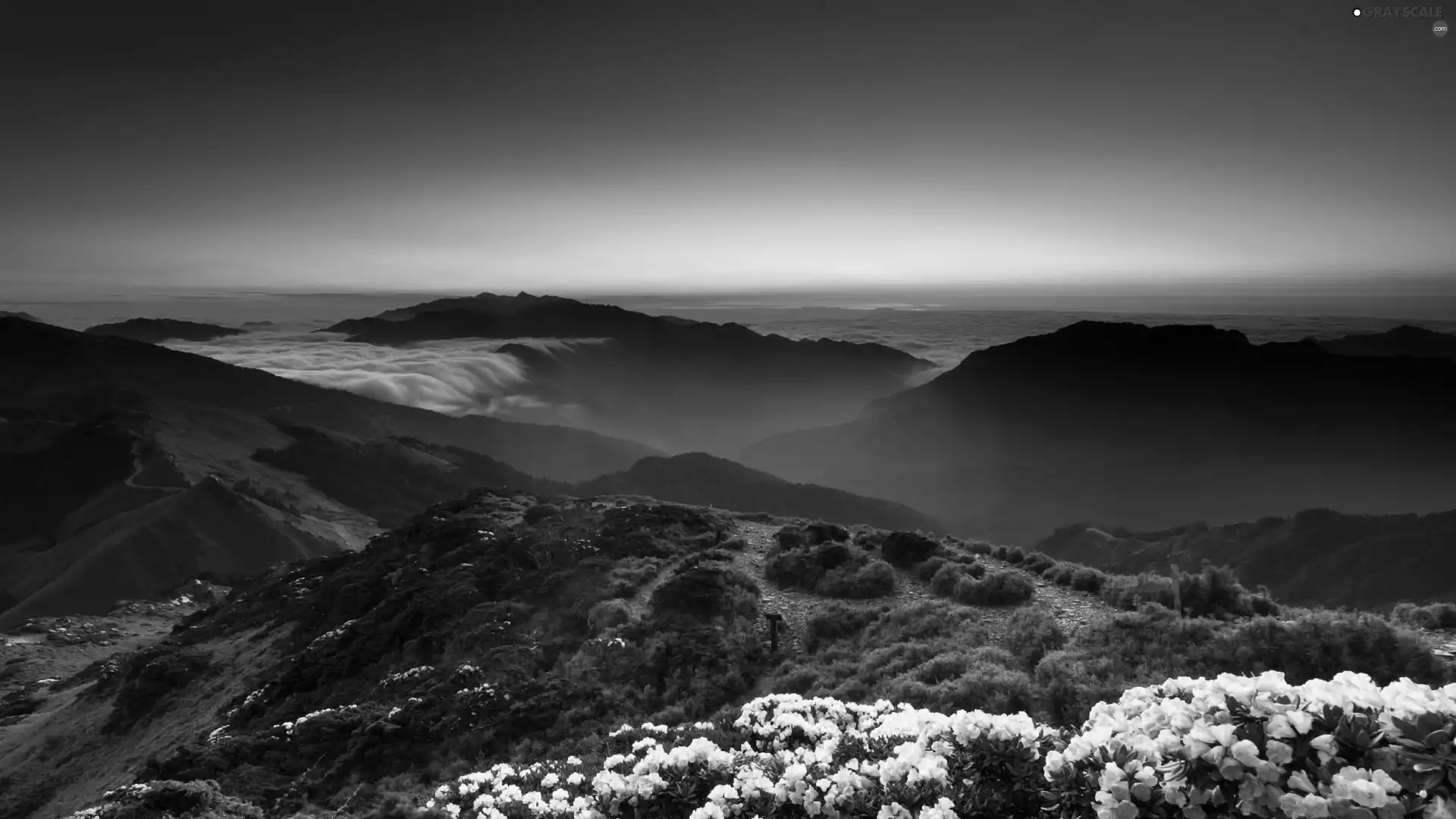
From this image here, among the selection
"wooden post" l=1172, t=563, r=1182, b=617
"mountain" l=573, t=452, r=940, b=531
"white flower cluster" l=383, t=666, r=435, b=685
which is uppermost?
"wooden post" l=1172, t=563, r=1182, b=617

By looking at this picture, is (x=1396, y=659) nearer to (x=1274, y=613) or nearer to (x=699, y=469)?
(x=1274, y=613)

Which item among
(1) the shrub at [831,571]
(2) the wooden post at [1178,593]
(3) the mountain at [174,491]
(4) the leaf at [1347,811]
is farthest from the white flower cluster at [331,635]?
(3) the mountain at [174,491]

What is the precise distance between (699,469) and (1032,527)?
8241cm

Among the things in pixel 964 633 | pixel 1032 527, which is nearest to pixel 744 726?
pixel 964 633

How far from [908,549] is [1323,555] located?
67.5 metres

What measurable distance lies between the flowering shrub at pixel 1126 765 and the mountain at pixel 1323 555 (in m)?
60.2

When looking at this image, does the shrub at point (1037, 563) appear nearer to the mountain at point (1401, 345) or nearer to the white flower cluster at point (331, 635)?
the white flower cluster at point (331, 635)

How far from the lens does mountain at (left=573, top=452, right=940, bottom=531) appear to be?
124m

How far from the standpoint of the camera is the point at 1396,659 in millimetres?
10828

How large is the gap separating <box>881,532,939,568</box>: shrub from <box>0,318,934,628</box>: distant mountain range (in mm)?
74358

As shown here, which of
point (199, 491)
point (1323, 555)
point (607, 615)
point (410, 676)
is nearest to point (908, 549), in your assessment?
point (607, 615)

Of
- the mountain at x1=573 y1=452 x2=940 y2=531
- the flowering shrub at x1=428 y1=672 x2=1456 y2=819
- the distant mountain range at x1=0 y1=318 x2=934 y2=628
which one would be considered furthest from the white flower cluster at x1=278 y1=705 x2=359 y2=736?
the mountain at x1=573 y1=452 x2=940 y2=531

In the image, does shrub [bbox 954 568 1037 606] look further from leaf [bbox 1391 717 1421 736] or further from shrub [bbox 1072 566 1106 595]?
leaf [bbox 1391 717 1421 736]

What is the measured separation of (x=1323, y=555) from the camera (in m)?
63.9
